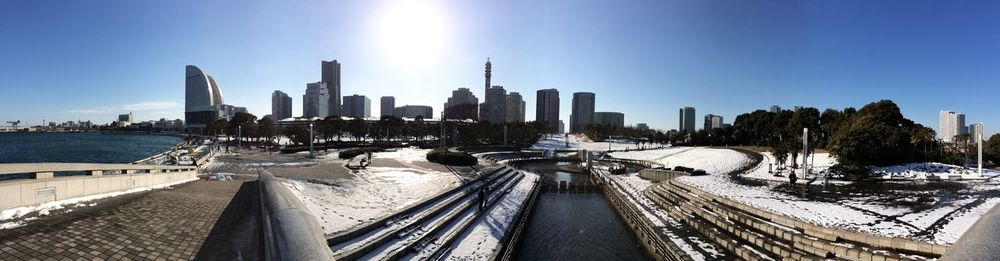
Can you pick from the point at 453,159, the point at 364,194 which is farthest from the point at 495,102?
the point at 364,194

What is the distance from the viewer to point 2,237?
239 inches

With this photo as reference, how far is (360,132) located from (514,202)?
55.1 m

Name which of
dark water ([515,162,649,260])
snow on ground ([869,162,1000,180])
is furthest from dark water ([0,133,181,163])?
snow on ground ([869,162,1000,180])

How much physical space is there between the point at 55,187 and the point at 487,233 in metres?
11.3

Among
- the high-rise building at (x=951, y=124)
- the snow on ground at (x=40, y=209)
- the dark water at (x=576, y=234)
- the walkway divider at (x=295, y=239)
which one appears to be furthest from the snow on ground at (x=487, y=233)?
the high-rise building at (x=951, y=124)

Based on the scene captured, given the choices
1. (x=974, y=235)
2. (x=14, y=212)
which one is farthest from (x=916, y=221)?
(x=14, y=212)

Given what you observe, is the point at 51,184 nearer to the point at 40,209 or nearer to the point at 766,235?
the point at 40,209

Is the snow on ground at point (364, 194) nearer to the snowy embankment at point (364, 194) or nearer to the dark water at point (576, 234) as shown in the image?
the snowy embankment at point (364, 194)

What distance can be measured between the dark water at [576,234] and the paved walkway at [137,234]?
9792 mm

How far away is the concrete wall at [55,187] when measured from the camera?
7605 millimetres

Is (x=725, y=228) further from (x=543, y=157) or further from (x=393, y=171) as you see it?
(x=543, y=157)

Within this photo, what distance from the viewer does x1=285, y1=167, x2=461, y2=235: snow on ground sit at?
11.7 m

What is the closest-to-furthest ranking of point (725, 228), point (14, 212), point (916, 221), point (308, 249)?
point (308, 249)
point (14, 212)
point (916, 221)
point (725, 228)

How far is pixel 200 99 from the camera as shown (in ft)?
617
